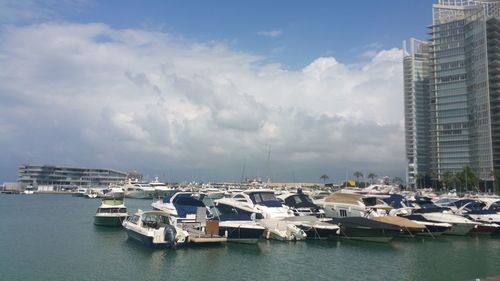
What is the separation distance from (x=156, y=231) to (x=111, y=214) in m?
20.6

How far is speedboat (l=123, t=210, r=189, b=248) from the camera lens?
119 ft

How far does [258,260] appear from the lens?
33.7m

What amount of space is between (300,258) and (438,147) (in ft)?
603

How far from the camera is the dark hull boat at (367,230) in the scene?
4062cm

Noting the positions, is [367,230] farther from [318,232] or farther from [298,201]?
[298,201]

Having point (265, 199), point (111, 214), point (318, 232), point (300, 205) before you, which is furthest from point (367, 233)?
point (111, 214)

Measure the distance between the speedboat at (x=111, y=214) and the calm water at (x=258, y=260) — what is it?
9339 mm

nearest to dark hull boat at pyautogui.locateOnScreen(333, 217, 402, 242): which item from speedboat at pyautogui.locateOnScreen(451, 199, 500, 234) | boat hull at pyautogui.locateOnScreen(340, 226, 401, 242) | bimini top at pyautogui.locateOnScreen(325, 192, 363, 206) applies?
boat hull at pyautogui.locateOnScreen(340, 226, 401, 242)

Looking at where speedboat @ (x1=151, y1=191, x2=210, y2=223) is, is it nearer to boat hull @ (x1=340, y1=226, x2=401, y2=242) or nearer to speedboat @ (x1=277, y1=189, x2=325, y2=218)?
speedboat @ (x1=277, y1=189, x2=325, y2=218)

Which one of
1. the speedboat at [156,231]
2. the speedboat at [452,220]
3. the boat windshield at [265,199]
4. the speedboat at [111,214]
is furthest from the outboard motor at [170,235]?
the speedboat at [452,220]

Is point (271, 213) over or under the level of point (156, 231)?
over

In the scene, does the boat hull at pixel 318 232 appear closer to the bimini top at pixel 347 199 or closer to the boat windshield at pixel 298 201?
the bimini top at pixel 347 199

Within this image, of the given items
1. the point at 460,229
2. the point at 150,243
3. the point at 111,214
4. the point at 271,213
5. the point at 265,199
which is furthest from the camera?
the point at 111,214

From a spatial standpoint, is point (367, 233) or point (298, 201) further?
point (298, 201)
